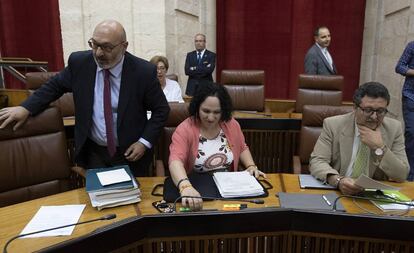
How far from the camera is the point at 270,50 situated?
6.32 meters

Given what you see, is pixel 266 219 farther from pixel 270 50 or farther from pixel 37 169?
pixel 270 50

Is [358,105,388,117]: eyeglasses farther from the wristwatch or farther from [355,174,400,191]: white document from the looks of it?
[355,174,400,191]: white document

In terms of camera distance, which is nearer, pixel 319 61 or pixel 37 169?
pixel 37 169

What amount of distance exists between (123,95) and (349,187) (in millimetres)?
1208

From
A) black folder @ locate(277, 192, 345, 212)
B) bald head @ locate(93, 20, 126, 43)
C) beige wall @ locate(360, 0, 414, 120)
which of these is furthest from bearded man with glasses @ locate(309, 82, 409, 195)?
beige wall @ locate(360, 0, 414, 120)

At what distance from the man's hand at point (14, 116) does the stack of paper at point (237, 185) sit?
0.99 m

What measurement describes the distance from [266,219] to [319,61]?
3.53 m

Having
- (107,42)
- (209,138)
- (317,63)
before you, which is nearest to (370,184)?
(209,138)

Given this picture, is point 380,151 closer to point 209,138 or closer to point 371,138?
point 371,138

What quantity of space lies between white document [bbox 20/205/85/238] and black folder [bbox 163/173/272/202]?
360 mm

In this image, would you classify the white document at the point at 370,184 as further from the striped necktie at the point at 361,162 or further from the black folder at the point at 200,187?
the black folder at the point at 200,187

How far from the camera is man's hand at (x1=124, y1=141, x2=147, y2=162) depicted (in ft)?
6.34

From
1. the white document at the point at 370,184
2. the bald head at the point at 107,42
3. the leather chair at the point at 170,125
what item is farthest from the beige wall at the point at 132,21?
the white document at the point at 370,184

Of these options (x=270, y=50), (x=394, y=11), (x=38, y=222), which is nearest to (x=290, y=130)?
(x=38, y=222)
